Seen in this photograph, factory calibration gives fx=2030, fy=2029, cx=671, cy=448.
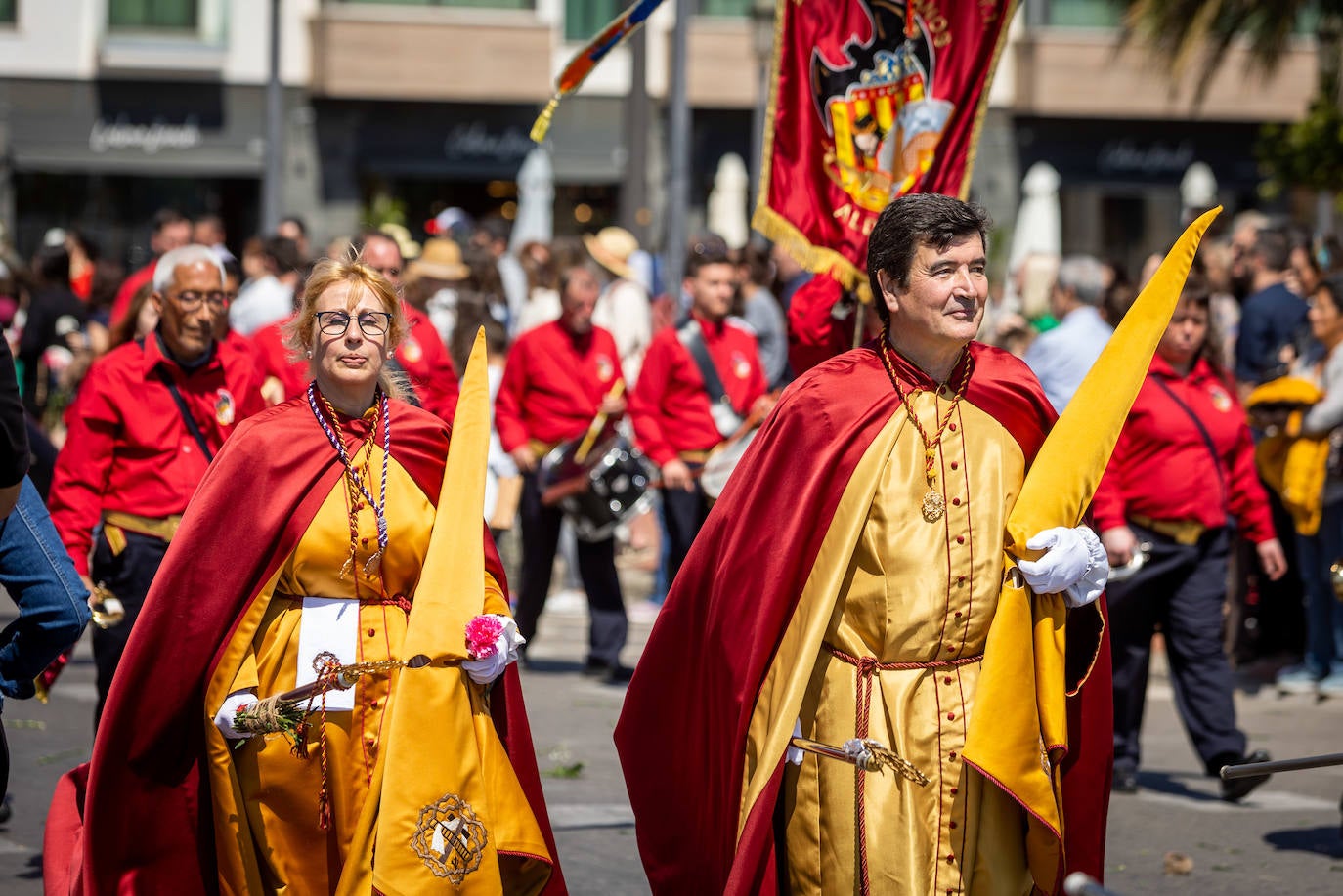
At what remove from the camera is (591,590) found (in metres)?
10.4

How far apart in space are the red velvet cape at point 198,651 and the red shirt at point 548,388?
5633 mm

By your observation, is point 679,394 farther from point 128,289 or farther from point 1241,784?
point 128,289

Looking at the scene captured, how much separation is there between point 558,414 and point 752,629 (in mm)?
6277

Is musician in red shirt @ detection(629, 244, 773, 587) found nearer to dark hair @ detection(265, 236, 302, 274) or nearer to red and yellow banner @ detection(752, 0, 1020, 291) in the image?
red and yellow banner @ detection(752, 0, 1020, 291)

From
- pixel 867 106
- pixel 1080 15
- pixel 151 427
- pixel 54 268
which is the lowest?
pixel 151 427

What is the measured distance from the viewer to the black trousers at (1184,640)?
795 centimetres

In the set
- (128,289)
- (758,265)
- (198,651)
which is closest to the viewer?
(198,651)

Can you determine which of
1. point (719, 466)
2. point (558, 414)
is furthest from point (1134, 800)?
point (558, 414)

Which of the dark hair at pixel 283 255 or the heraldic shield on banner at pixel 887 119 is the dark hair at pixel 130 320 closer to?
the heraldic shield on banner at pixel 887 119

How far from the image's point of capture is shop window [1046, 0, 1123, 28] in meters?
31.3

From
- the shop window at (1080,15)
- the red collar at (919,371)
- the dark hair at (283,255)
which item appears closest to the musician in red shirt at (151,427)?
the red collar at (919,371)

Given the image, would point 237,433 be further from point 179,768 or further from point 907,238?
point 907,238

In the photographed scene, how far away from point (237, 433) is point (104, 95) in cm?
2481

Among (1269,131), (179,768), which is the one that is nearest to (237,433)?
(179,768)
